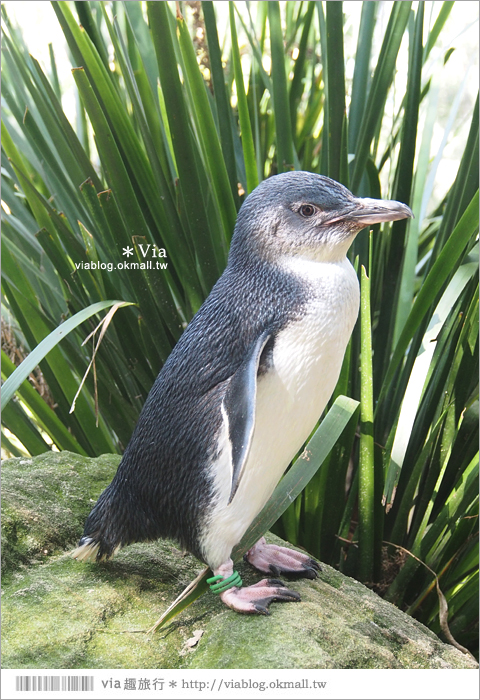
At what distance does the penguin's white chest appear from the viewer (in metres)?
0.64

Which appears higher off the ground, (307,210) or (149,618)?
(307,210)

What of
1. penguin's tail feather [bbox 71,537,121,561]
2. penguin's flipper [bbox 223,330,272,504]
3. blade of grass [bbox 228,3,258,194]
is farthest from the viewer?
blade of grass [bbox 228,3,258,194]

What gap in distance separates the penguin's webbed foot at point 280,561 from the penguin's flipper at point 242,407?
0.55 ft

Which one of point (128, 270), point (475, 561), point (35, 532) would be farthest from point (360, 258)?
point (35, 532)

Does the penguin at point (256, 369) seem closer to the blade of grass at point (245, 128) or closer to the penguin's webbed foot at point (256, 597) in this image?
the penguin's webbed foot at point (256, 597)

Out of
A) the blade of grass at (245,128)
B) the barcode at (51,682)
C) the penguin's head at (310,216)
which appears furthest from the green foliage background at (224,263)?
the barcode at (51,682)

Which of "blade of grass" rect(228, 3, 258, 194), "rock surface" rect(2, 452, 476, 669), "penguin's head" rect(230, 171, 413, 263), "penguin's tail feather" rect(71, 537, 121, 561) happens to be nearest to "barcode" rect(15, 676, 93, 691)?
"rock surface" rect(2, 452, 476, 669)

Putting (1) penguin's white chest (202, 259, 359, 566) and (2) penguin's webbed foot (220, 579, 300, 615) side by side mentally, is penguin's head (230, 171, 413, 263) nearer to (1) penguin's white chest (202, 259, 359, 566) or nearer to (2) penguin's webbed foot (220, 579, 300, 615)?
(1) penguin's white chest (202, 259, 359, 566)

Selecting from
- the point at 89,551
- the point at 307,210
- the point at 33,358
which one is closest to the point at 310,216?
the point at 307,210

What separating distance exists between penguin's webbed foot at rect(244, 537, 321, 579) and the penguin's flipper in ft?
0.55

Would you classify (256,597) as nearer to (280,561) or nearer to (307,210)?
(280,561)

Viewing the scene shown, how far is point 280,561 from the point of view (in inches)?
29.7

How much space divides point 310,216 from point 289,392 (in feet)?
0.62

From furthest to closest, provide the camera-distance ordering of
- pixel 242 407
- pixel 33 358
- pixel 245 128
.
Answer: pixel 245 128, pixel 33 358, pixel 242 407
